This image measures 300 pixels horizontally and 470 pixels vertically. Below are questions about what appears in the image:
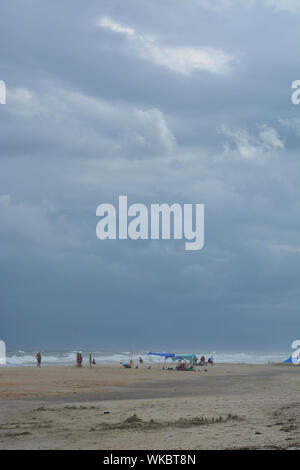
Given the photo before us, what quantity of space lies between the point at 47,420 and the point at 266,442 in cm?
711

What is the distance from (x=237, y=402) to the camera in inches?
789

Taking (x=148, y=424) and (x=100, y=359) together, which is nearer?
(x=148, y=424)

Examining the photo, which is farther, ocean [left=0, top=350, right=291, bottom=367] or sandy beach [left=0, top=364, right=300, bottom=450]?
ocean [left=0, top=350, right=291, bottom=367]

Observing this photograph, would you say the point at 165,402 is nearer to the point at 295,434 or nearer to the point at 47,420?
the point at 47,420

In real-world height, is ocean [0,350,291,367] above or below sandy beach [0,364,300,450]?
below

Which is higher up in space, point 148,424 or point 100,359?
point 148,424

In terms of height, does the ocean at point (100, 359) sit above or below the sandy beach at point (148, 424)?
below

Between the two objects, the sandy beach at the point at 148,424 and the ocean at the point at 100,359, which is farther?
the ocean at the point at 100,359

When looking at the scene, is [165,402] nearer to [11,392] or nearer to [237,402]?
[237,402]

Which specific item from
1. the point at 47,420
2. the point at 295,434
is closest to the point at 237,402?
the point at 47,420
